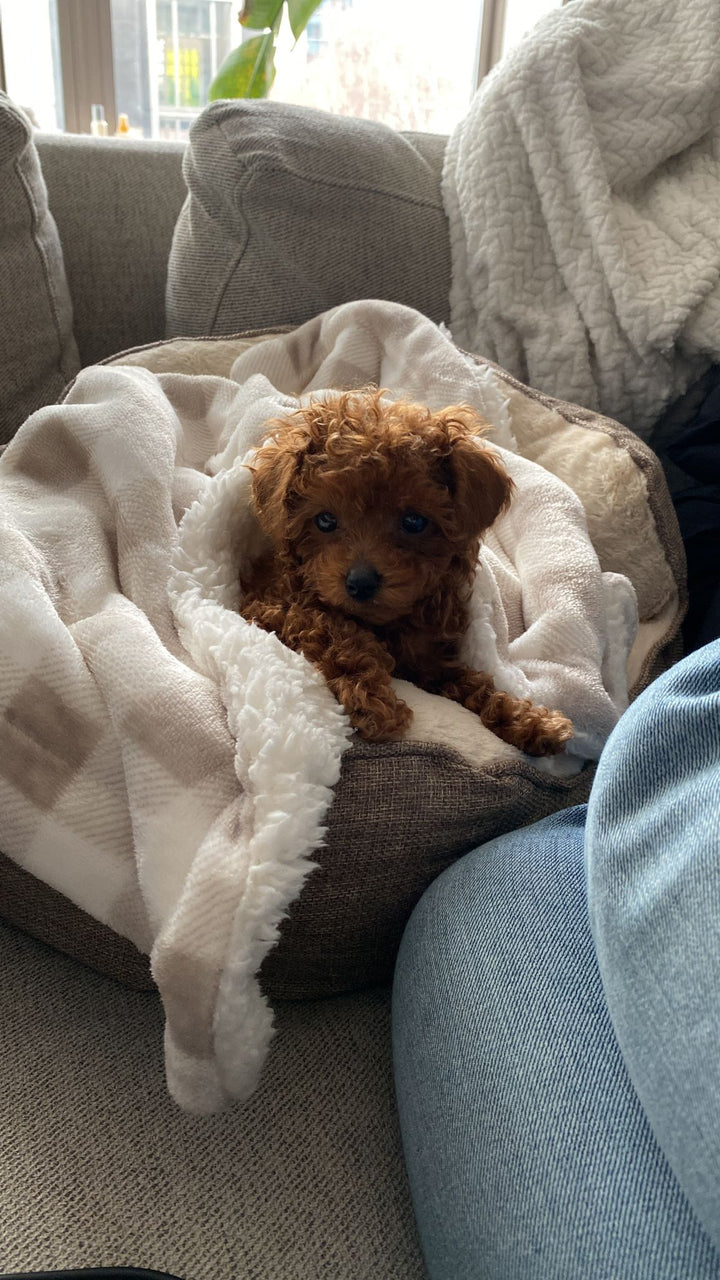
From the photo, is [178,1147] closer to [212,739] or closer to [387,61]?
[212,739]

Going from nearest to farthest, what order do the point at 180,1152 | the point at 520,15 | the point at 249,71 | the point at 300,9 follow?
the point at 180,1152, the point at 300,9, the point at 249,71, the point at 520,15

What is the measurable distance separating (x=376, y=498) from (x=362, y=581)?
0.30 ft

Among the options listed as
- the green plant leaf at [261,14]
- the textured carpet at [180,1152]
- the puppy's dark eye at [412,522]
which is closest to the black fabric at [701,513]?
the puppy's dark eye at [412,522]

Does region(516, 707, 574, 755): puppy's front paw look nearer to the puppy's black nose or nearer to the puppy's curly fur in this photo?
the puppy's curly fur

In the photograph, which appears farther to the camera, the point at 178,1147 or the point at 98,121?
the point at 98,121

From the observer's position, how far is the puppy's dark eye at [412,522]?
1009mm

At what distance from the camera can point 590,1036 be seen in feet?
2.28

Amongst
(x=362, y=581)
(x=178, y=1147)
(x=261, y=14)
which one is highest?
(x=261, y=14)

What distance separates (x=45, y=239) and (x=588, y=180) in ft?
3.01

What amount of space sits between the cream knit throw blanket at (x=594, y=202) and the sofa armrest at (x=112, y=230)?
0.55 metres

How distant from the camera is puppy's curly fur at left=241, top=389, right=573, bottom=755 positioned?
0.98 meters

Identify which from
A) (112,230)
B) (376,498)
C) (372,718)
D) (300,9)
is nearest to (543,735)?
(372,718)

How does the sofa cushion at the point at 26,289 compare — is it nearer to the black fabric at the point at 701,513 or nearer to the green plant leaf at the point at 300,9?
the black fabric at the point at 701,513

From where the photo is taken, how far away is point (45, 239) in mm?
1514
